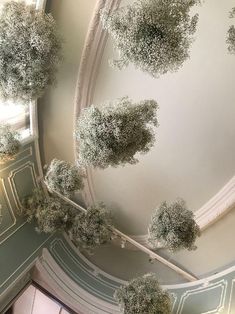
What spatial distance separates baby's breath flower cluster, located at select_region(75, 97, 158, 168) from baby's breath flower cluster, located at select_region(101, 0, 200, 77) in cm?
57

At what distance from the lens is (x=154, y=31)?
3.71 metres

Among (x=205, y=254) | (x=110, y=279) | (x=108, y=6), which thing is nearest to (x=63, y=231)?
(x=110, y=279)

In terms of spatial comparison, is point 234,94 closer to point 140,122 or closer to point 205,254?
point 140,122

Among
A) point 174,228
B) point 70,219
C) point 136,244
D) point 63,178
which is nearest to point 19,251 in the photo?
point 70,219

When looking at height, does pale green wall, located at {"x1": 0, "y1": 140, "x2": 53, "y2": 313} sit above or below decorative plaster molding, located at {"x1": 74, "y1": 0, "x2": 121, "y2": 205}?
below

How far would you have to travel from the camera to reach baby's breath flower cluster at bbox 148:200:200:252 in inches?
186

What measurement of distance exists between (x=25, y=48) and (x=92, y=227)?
8.65 ft

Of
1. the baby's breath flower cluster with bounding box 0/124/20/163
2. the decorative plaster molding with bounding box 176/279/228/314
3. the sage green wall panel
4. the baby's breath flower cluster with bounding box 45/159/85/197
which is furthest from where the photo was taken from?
the sage green wall panel

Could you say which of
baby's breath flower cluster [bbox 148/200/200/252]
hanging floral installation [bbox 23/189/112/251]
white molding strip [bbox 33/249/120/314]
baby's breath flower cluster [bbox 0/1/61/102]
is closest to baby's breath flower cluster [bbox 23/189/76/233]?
hanging floral installation [bbox 23/189/112/251]

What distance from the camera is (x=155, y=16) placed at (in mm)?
3607

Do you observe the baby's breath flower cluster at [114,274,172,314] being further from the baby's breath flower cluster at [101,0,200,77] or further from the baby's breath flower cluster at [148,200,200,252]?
the baby's breath flower cluster at [101,0,200,77]

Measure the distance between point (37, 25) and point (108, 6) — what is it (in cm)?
96

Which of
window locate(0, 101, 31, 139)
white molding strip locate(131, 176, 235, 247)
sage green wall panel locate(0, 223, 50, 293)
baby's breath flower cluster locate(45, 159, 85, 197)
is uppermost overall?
white molding strip locate(131, 176, 235, 247)

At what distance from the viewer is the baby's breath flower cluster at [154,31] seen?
3619 mm
